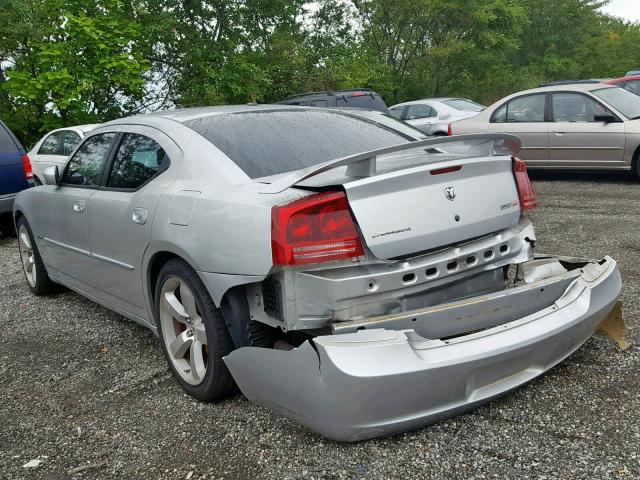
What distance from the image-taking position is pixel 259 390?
2.61 meters

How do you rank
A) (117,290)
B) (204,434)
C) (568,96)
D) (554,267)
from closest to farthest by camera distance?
(204,434) → (554,267) → (117,290) → (568,96)

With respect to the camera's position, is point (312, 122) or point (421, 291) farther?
point (312, 122)

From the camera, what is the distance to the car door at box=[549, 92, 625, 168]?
29.3ft

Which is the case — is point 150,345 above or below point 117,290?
below

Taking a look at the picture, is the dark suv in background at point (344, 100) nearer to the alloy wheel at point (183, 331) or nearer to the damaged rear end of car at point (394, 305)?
the alloy wheel at point (183, 331)

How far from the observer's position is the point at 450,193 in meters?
2.71

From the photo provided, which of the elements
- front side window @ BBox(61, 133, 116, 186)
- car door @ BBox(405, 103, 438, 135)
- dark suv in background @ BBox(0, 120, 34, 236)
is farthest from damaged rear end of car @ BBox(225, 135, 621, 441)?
car door @ BBox(405, 103, 438, 135)

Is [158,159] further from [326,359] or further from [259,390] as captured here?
[326,359]

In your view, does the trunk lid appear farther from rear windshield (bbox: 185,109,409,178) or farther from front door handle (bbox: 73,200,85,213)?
front door handle (bbox: 73,200,85,213)

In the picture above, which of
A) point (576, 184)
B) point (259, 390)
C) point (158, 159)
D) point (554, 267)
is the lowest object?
point (576, 184)

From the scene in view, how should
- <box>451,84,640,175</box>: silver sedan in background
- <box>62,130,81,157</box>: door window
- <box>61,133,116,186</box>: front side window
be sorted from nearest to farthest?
1. <box>61,133,116,186</box>: front side window
2. <box>451,84,640,175</box>: silver sedan in background
3. <box>62,130,81,157</box>: door window

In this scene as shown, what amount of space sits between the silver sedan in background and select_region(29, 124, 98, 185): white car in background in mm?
6720

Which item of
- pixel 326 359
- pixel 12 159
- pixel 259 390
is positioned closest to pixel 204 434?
pixel 259 390

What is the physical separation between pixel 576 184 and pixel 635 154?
3.10 ft
